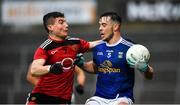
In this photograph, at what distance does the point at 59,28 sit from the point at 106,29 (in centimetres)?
59

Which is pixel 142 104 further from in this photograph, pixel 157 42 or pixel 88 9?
pixel 88 9

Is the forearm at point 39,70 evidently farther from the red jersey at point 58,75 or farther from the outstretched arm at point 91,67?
the outstretched arm at point 91,67

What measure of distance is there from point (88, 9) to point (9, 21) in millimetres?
2389

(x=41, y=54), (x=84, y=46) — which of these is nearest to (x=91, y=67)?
(x=84, y=46)

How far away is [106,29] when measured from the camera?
9438 millimetres

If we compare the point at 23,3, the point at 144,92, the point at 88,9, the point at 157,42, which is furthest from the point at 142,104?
the point at 23,3

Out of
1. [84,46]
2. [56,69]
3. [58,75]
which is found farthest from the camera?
[84,46]

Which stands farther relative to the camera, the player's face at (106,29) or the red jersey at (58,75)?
the player's face at (106,29)

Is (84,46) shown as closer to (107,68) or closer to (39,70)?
(107,68)

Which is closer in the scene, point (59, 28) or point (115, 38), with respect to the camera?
point (59, 28)

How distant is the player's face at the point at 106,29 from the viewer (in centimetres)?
943

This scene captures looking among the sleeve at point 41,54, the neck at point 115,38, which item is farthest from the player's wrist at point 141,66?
the sleeve at point 41,54

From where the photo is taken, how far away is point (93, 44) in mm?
9703

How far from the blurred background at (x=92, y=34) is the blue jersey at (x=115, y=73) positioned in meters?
8.25
